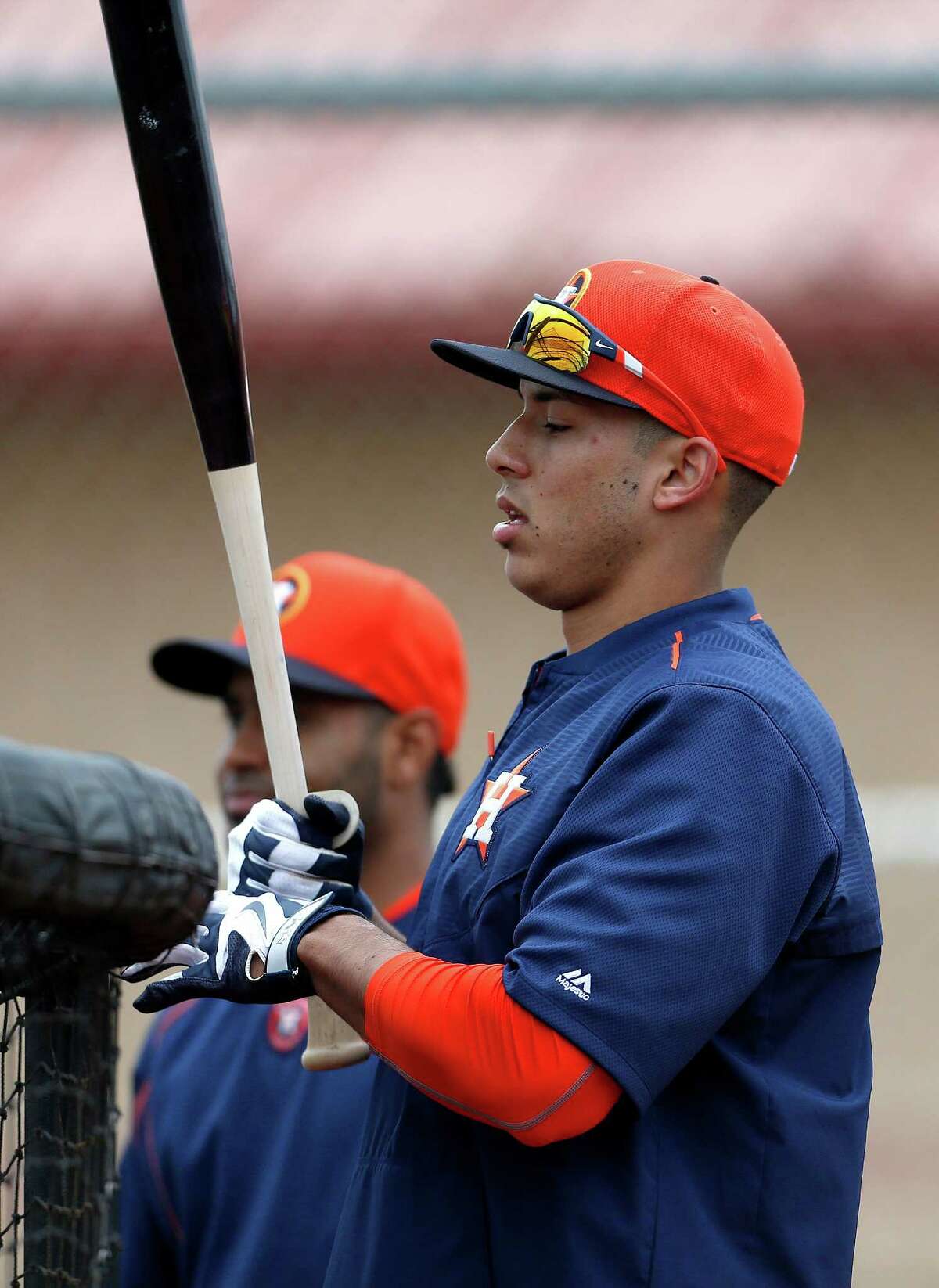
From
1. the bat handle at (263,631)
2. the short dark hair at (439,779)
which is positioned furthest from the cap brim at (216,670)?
the bat handle at (263,631)

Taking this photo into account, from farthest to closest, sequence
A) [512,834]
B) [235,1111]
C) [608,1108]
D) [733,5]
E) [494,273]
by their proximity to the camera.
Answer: [733,5], [494,273], [235,1111], [512,834], [608,1108]

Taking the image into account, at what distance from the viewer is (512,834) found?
1709mm

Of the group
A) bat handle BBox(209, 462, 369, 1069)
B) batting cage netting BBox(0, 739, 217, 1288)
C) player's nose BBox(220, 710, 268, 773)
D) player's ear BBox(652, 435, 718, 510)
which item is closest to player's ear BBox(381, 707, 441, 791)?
player's nose BBox(220, 710, 268, 773)

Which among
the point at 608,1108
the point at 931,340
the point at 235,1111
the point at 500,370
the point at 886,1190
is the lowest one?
the point at 886,1190

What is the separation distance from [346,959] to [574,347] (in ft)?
2.26

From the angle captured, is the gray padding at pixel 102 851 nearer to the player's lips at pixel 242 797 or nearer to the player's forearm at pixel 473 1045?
the player's forearm at pixel 473 1045

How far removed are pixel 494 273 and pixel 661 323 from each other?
2.14 meters

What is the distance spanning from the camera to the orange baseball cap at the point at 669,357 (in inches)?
72.6

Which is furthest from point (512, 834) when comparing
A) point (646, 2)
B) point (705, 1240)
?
point (646, 2)

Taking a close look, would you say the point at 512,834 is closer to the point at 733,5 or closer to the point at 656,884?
the point at 656,884

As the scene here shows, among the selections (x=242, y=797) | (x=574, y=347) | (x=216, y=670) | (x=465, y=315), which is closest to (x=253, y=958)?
(x=574, y=347)

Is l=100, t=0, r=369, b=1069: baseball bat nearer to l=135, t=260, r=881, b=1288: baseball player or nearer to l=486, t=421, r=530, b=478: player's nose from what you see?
l=135, t=260, r=881, b=1288: baseball player

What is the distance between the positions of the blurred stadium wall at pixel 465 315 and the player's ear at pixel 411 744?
3.99 ft

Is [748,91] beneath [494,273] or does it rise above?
above
